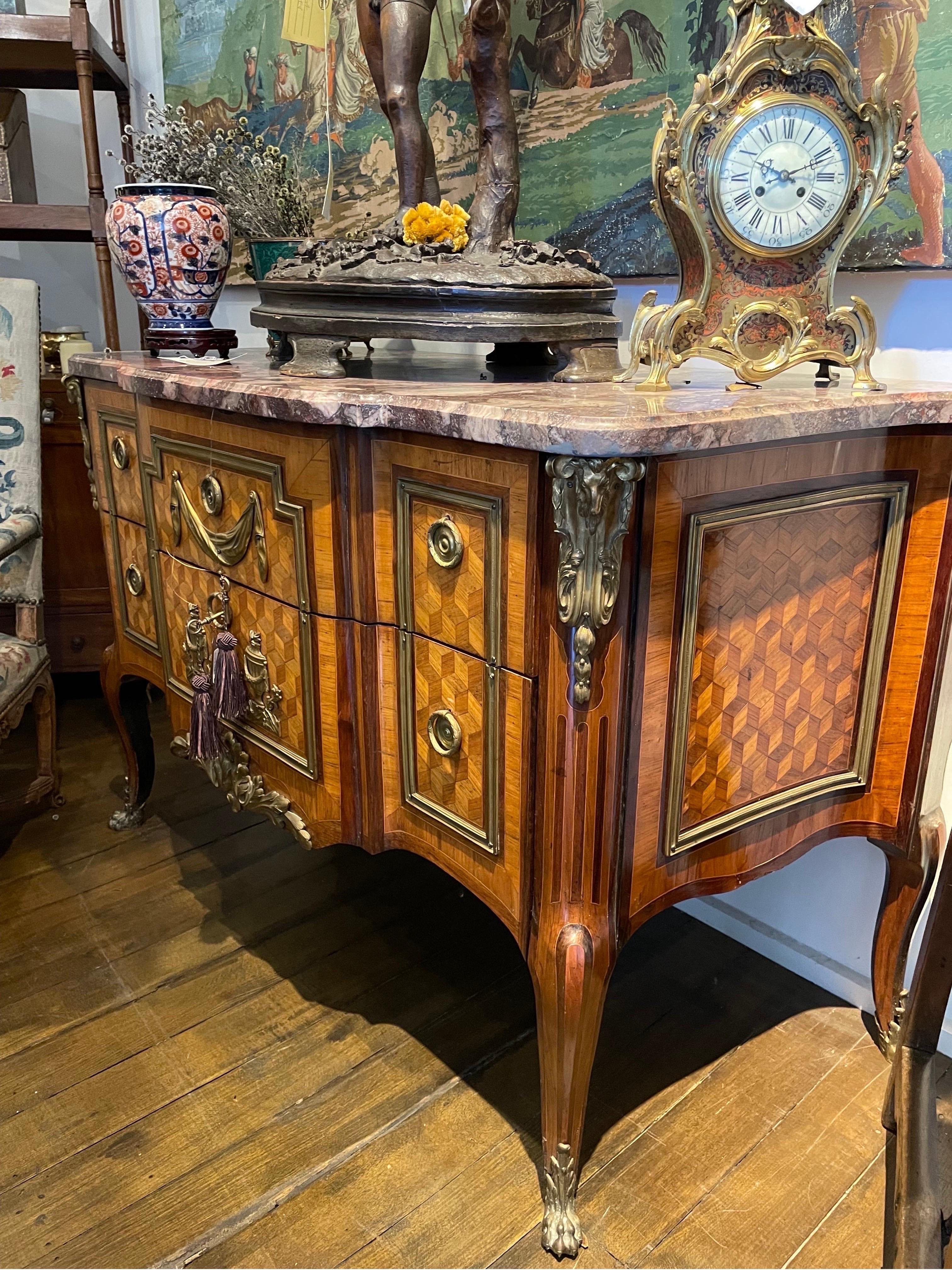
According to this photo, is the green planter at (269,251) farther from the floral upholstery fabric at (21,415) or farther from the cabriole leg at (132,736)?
the cabriole leg at (132,736)

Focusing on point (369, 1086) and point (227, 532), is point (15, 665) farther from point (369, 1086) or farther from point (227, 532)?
point (369, 1086)

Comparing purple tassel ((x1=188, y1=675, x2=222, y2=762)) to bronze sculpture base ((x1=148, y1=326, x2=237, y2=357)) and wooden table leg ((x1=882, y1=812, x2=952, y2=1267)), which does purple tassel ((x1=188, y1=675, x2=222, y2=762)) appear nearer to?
bronze sculpture base ((x1=148, y1=326, x2=237, y2=357))

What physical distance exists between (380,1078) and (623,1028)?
1.30 ft

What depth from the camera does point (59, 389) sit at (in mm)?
2486

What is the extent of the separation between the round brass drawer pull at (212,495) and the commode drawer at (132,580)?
0.29 metres

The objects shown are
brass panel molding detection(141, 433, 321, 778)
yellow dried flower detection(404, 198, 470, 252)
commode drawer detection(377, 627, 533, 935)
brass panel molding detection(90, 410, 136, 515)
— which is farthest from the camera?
brass panel molding detection(90, 410, 136, 515)

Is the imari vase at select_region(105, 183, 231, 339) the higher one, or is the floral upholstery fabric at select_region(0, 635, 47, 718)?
the imari vase at select_region(105, 183, 231, 339)

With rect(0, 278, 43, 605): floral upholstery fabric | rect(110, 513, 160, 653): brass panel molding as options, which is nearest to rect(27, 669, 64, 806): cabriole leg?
rect(0, 278, 43, 605): floral upholstery fabric

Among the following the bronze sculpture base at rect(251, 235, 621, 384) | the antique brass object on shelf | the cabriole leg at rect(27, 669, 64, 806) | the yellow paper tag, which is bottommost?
the cabriole leg at rect(27, 669, 64, 806)

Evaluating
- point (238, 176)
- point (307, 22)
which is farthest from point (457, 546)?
point (307, 22)

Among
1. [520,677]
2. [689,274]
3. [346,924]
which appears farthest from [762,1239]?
[689,274]

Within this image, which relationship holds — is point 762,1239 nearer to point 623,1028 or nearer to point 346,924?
point 623,1028

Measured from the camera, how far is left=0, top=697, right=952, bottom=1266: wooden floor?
3.84ft

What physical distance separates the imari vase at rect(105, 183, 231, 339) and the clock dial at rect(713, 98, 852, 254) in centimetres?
81
